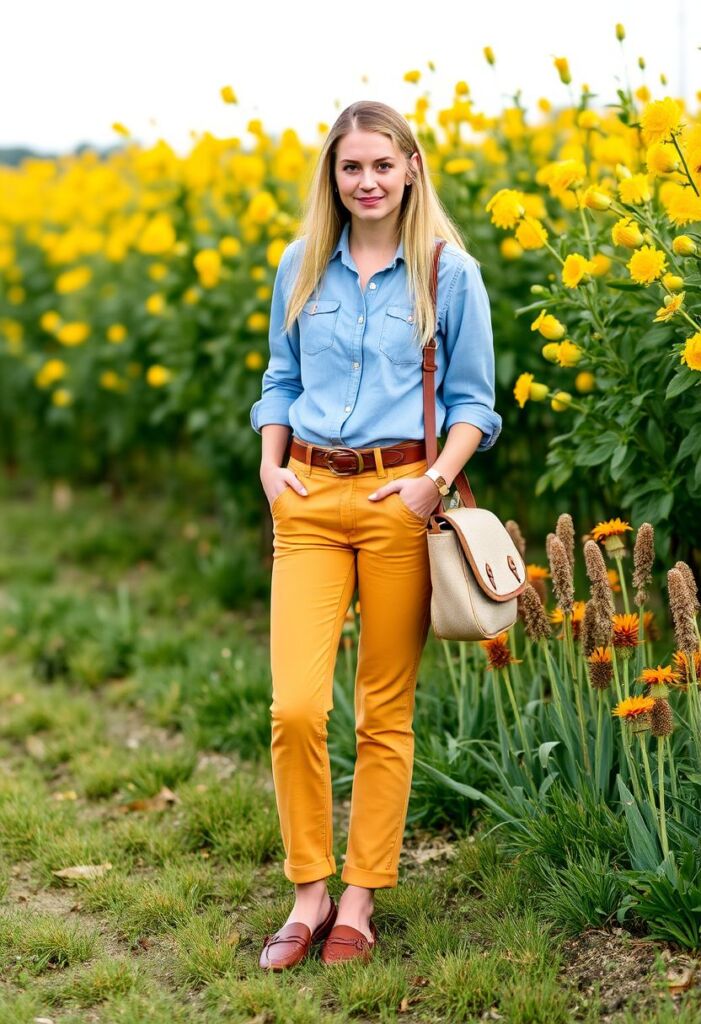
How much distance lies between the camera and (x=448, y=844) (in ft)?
11.1

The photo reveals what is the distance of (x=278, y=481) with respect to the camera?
284cm

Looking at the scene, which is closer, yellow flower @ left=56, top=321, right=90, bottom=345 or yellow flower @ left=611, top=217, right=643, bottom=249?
yellow flower @ left=611, top=217, right=643, bottom=249

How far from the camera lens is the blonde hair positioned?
2.75 metres

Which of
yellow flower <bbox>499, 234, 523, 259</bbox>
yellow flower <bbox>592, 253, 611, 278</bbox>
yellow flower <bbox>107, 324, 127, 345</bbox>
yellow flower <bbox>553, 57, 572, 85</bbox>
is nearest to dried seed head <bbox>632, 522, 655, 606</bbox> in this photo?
yellow flower <bbox>592, 253, 611, 278</bbox>

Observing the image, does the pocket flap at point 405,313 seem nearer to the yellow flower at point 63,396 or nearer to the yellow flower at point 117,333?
the yellow flower at point 117,333

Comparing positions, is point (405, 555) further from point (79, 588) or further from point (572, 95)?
point (79, 588)

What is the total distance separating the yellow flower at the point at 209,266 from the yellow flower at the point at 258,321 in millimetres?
240

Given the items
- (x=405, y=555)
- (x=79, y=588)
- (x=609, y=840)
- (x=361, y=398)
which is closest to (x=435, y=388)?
(x=361, y=398)

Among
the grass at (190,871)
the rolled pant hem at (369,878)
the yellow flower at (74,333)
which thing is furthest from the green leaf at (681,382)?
the yellow flower at (74,333)

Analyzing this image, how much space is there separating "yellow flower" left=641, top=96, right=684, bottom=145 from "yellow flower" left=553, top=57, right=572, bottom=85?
935mm

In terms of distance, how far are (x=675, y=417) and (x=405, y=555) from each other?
851 millimetres

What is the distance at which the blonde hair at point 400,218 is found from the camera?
275 centimetres

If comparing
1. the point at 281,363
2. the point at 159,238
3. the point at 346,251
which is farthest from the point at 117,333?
the point at 346,251

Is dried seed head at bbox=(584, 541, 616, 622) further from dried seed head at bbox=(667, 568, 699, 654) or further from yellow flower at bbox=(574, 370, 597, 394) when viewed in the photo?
yellow flower at bbox=(574, 370, 597, 394)
